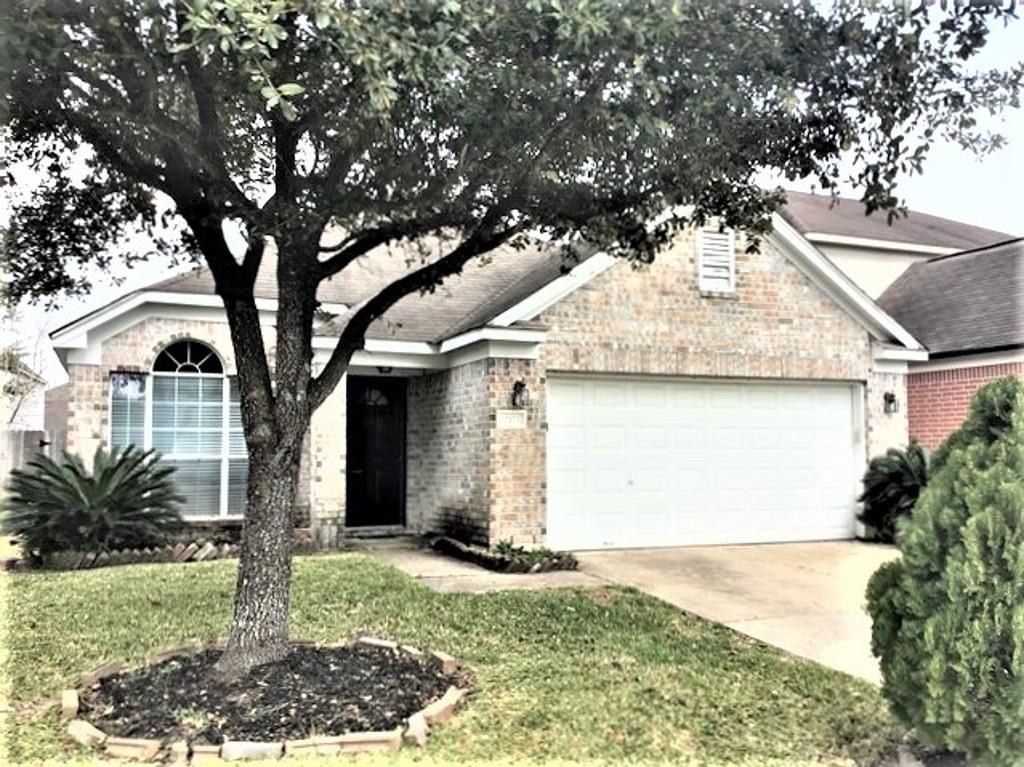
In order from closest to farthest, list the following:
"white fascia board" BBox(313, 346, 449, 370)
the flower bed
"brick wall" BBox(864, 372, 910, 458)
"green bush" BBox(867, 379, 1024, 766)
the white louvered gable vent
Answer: "green bush" BBox(867, 379, 1024, 766) < the flower bed < "white fascia board" BBox(313, 346, 449, 370) < the white louvered gable vent < "brick wall" BBox(864, 372, 910, 458)

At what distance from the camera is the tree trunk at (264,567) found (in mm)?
5312

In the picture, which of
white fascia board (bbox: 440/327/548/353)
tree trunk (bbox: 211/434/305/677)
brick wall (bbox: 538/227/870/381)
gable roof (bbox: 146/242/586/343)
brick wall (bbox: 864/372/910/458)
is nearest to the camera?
tree trunk (bbox: 211/434/305/677)

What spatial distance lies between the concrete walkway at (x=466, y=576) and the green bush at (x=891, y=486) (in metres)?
5.37

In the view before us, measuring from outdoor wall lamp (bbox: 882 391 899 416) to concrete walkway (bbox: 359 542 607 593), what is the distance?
6163mm

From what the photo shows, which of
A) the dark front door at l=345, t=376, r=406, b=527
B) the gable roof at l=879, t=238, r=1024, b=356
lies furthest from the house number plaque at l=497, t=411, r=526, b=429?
the gable roof at l=879, t=238, r=1024, b=356

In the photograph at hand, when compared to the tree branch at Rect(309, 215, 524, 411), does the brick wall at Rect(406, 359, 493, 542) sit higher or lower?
lower

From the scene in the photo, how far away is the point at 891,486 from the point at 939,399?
292 cm

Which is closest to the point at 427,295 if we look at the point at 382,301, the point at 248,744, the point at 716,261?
the point at 716,261

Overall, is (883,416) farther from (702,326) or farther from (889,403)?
(702,326)

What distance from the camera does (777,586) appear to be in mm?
9094

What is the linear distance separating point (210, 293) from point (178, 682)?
7.54m

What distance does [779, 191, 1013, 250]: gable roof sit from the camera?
65.0 ft

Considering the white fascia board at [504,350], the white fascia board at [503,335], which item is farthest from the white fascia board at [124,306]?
the white fascia board at [504,350]

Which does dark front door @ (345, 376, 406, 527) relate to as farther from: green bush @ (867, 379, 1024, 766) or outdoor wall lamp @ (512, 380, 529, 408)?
green bush @ (867, 379, 1024, 766)
